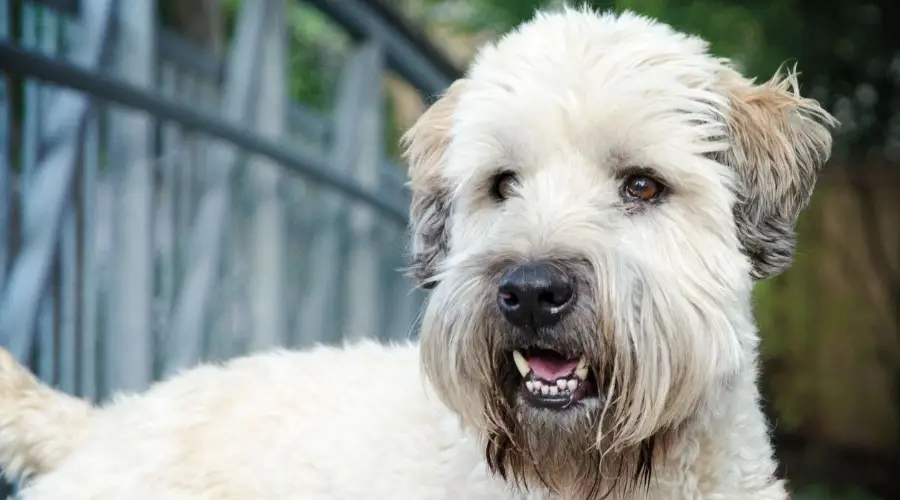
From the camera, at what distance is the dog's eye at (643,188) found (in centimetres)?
249

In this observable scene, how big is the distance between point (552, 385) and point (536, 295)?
282 millimetres

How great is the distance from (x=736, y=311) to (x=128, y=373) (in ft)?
8.08

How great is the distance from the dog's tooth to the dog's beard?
2cm

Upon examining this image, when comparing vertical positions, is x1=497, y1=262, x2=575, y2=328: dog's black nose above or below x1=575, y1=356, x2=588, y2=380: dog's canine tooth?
above

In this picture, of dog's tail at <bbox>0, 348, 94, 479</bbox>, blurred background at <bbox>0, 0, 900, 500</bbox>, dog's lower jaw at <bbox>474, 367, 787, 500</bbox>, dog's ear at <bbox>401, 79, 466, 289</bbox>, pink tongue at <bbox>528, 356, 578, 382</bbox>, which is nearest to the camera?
pink tongue at <bbox>528, 356, 578, 382</bbox>

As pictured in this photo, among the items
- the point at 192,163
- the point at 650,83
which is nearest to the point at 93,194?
the point at 192,163

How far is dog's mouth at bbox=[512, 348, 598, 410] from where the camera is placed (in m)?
2.29

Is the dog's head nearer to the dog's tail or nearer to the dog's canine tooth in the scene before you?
the dog's canine tooth

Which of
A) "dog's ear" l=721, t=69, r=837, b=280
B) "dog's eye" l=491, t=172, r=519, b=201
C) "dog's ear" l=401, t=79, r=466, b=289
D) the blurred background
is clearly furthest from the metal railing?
"dog's ear" l=721, t=69, r=837, b=280

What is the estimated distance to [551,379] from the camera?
2.32m

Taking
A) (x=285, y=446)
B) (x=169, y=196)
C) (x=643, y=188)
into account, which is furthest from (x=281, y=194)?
(x=643, y=188)

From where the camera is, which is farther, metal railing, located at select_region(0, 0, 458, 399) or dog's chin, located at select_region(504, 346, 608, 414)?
metal railing, located at select_region(0, 0, 458, 399)

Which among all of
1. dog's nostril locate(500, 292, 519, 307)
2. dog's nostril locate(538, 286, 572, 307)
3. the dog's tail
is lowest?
the dog's tail

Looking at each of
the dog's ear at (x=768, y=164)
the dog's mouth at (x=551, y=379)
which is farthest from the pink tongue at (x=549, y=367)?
the dog's ear at (x=768, y=164)
